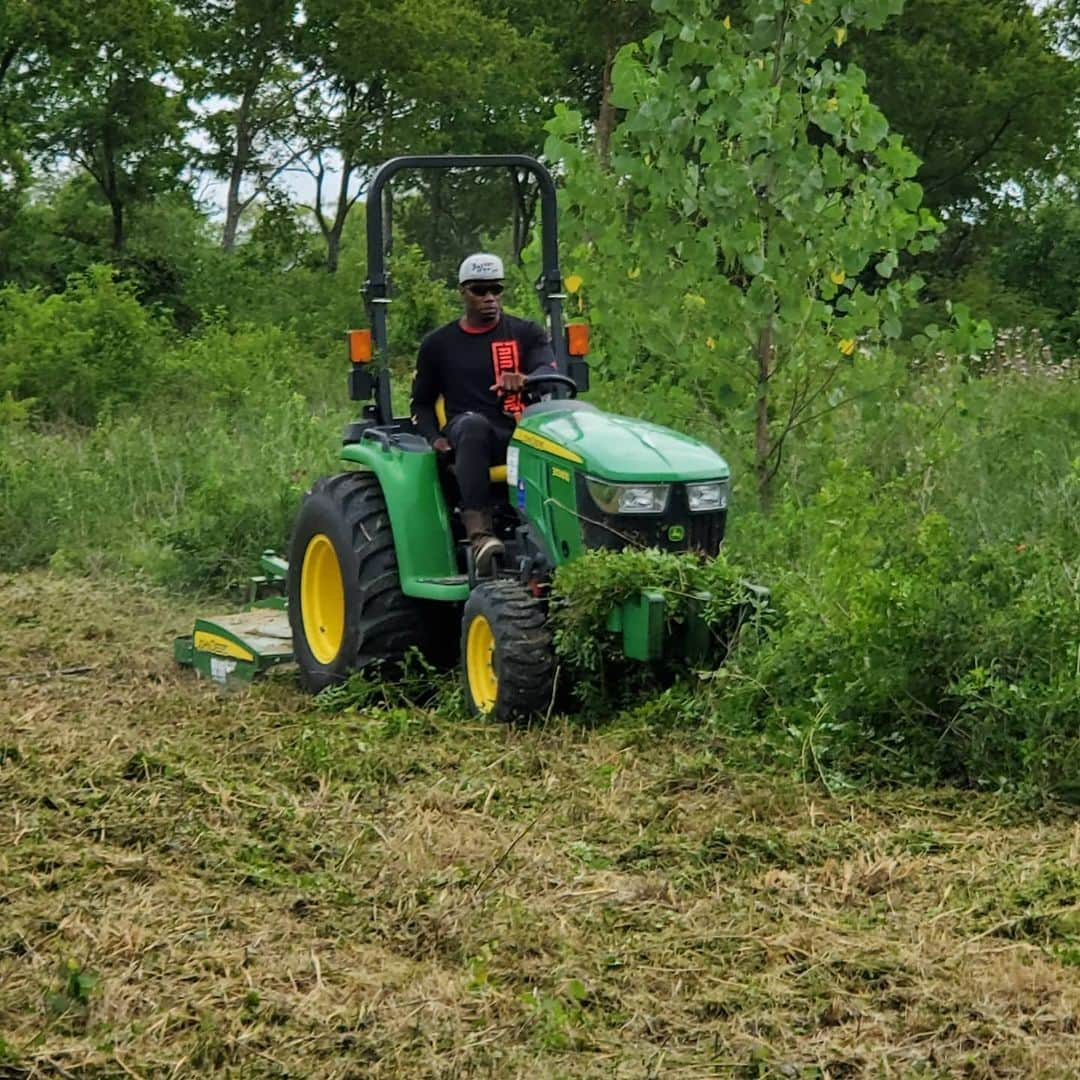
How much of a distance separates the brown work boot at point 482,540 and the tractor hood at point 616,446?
1.11ft

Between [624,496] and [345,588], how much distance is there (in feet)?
4.77

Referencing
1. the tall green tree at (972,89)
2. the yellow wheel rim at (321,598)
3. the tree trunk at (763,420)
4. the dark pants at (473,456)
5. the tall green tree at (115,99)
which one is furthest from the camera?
the tall green tree at (972,89)

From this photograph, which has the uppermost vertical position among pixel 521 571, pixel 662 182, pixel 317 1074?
pixel 662 182

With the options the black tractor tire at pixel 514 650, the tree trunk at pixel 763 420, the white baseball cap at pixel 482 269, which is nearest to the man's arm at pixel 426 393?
the white baseball cap at pixel 482 269

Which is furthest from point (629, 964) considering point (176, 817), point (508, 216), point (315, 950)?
point (508, 216)

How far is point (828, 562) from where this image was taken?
22.3 ft

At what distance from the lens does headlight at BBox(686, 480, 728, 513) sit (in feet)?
22.9

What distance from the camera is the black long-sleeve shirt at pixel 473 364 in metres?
7.67

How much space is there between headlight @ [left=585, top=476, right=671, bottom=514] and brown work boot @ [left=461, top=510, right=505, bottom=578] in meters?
0.53

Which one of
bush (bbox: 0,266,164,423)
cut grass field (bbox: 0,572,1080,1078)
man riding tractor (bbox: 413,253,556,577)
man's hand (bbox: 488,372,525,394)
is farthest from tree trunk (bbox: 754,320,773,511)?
bush (bbox: 0,266,164,423)

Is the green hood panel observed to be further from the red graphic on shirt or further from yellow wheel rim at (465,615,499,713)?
yellow wheel rim at (465,615,499,713)

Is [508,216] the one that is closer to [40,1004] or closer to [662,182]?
[662,182]

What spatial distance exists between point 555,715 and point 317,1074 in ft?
10.2

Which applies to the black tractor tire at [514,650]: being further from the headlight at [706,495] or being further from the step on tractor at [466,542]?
the headlight at [706,495]
